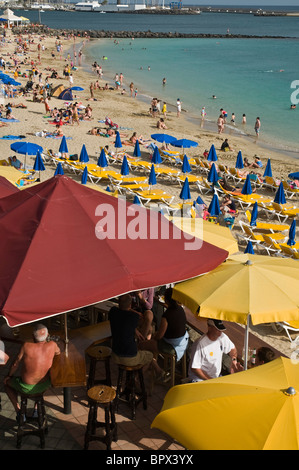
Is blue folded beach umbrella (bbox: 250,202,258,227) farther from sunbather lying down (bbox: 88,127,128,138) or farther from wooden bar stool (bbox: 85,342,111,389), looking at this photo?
sunbather lying down (bbox: 88,127,128,138)

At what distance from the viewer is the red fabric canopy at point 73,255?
4762 millimetres

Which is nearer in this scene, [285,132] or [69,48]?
[285,132]

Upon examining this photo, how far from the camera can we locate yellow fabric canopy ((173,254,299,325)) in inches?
215

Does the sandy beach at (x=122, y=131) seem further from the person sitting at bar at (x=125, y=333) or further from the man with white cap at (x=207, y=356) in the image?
the person sitting at bar at (x=125, y=333)

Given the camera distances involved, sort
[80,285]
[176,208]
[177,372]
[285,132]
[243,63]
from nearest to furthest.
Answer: [80,285] < [177,372] < [176,208] < [285,132] < [243,63]

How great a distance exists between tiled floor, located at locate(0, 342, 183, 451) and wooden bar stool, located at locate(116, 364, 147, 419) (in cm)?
9

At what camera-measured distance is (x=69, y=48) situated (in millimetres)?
74562

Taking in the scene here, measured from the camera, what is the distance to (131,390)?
18.9 ft

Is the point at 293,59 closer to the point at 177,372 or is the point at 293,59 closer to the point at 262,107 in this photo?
the point at 262,107

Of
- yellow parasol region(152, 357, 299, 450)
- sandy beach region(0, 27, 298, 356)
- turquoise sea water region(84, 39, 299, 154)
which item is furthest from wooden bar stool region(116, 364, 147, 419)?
turquoise sea water region(84, 39, 299, 154)

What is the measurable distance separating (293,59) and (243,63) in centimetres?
1156

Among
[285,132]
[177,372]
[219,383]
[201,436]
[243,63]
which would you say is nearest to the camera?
[201,436]

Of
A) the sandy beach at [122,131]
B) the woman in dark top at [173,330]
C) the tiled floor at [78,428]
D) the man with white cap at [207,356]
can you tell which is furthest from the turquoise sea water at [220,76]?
the tiled floor at [78,428]

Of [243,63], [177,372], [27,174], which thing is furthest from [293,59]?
[177,372]
